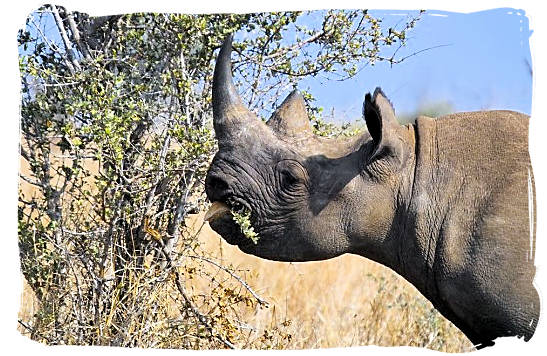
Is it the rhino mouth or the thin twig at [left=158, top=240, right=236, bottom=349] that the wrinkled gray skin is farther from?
the thin twig at [left=158, top=240, right=236, bottom=349]

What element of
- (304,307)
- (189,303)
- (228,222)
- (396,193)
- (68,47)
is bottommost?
(304,307)

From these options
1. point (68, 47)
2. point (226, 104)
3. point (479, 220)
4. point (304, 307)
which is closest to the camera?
point (479, 220)

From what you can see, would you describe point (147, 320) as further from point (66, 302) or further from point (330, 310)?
point (330, 310)

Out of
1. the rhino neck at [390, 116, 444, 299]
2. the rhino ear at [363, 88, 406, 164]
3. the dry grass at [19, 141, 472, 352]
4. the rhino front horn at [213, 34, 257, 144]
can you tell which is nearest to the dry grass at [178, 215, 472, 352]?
the dry grass at [19, 141, 472, 352]

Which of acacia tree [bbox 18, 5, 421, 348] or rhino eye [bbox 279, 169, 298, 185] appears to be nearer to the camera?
rhino eye [bbox 279, 169, 298, 185]

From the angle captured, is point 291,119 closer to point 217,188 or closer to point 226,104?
point 226,104

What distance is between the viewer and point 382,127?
12.6 ft

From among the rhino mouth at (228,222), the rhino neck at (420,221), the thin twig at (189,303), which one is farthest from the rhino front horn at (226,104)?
the thin twig at (189,303)

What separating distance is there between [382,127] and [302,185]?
1.23ft

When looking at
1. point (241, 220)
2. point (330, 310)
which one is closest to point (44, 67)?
point (241, 220)

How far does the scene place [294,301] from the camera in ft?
21.5

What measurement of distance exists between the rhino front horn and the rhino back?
0.67 m

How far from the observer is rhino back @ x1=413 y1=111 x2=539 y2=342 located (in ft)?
12.1

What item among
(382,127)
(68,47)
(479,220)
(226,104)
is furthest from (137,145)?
(479,220)
